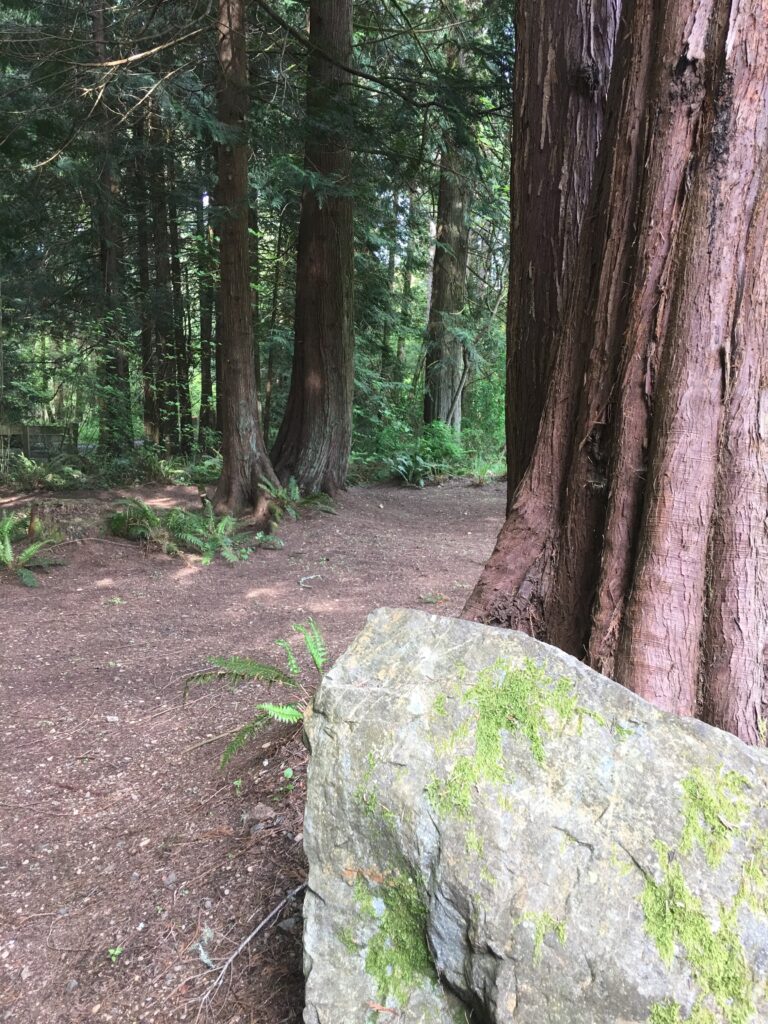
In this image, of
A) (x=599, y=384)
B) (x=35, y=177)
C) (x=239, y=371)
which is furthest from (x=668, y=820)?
(x=35, y=177)

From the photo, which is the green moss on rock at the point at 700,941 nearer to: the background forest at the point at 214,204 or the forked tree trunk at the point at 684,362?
the forked tree trunk at the point at 684,362

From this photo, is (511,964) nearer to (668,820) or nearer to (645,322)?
(668,820)

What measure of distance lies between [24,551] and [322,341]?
5373 millimetres

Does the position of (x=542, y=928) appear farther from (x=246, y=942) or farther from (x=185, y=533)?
(x=185, y=533)

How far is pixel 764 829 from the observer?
158 cm

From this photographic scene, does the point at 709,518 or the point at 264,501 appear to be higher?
the point at 709,518

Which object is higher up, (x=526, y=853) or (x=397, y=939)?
(x=526, y=853)

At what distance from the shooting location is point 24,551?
6121mm

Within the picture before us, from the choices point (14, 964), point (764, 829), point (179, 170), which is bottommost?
point (14, 964)

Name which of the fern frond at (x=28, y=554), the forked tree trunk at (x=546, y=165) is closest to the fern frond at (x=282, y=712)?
the forked tree trunk at (x=546, y=165)

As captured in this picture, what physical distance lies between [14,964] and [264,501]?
6.33 metres

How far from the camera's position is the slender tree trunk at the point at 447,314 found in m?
14.3

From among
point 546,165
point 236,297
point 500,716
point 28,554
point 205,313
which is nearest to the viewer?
point 500,716

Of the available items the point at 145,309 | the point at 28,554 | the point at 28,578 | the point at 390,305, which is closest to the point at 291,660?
the point at 28,578
